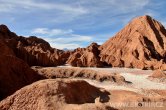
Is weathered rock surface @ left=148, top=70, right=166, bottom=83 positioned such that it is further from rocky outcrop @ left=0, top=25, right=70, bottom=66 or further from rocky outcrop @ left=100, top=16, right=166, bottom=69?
rocky outcrop @ left=0, top=25, right=70, bottom=66

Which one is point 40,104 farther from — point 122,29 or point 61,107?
point 122,29

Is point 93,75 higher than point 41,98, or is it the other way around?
point 93,75

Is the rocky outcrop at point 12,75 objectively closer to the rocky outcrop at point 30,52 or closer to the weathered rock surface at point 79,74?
the weathered rock surface at point 79,74

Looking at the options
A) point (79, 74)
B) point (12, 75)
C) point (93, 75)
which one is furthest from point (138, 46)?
point (12, 75)

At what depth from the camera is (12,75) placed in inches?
1049

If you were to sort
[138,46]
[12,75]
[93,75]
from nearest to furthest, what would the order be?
[12,75], [93,75], [138,46]

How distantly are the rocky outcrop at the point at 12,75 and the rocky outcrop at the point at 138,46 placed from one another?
143ft

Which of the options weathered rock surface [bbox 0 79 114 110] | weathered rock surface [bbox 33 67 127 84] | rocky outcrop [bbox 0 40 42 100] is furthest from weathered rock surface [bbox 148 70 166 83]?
weathered rock surface [bbox 0 79 114 110]

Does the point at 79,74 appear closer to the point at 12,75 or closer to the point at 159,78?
Result: the point at 159,78

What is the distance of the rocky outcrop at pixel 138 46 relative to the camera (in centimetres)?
7431

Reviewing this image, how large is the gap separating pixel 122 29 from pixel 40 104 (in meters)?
78.5

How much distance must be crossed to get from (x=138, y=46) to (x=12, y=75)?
189 ft

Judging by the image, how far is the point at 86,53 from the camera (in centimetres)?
7706

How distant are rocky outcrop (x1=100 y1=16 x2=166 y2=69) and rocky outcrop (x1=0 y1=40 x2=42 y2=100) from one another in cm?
4349
